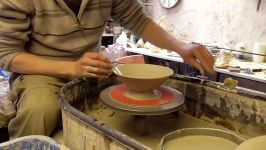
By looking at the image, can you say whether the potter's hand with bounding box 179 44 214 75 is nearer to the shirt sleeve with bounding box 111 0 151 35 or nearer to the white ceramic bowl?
the white ceramic bowl

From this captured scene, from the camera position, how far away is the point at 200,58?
3.68ft

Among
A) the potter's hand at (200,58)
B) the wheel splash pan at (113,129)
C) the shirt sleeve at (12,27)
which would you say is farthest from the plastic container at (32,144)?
the potter's hand at (200,58)

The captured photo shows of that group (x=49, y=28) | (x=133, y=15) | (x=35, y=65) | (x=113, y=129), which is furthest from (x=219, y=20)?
(x=113, y=129)

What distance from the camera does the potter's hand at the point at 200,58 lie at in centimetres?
111

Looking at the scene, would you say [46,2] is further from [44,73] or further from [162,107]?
[162,107]

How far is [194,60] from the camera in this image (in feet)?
3.78

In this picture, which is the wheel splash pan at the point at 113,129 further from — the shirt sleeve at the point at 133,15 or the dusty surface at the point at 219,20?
the dusty surface at the point at 219,20

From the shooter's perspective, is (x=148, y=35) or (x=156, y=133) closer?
(x=156, y=133)

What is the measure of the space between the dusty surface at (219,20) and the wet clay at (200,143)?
81.3 inches

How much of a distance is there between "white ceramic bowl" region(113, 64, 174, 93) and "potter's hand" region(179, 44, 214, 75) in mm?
147

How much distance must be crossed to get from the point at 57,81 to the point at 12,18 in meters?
0.28

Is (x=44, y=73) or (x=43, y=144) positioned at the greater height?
(x=44, y=73)

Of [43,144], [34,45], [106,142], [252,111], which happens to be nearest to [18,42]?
[34,45]

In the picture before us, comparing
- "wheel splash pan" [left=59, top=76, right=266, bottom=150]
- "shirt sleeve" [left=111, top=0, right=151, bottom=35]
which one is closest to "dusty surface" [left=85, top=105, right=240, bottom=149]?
"wheel splash pan" [left=59, top=76, right=266, bottom=150]
